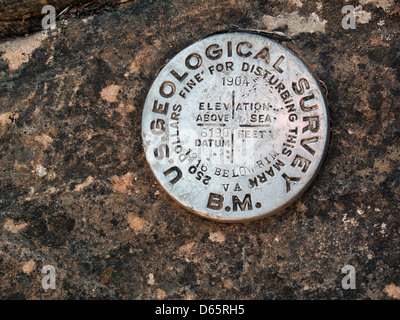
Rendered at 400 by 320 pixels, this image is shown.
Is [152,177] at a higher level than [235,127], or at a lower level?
lower

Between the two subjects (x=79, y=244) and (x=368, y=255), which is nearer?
(x=368, y=255)

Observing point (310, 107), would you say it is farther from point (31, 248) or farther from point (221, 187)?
point (31, 248)
